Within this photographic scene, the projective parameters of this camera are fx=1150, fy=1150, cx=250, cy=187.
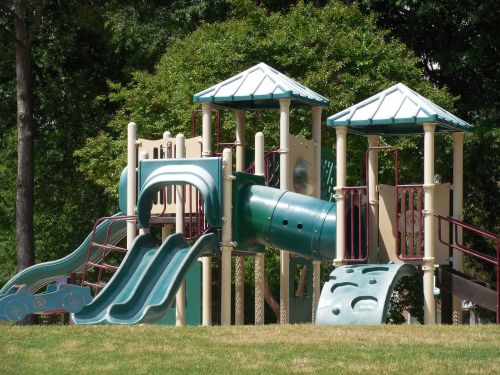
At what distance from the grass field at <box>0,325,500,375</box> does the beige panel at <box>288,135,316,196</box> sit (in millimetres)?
4504

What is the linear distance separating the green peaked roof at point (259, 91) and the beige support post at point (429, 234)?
2.42m

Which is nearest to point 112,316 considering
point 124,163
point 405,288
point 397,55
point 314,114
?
point 314,114

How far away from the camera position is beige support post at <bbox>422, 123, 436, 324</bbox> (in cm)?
1582

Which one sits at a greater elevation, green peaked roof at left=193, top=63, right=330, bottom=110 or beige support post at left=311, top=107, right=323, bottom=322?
green peaked roof at left=193, top=63, right=330, bottom=110

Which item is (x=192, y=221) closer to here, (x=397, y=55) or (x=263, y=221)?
(x=263, y=221)

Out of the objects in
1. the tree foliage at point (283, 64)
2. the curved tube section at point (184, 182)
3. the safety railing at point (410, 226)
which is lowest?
the safety railing at point (410, 226)

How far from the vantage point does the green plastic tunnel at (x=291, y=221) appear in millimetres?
16250

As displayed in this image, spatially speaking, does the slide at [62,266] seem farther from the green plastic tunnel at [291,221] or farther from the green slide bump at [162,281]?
the green plastic tunnel at [291,221]

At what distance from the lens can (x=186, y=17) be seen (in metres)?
29.0

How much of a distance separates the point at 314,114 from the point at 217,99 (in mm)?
1742

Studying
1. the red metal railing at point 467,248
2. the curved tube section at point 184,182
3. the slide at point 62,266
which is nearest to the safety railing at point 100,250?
the slide at point 62,266

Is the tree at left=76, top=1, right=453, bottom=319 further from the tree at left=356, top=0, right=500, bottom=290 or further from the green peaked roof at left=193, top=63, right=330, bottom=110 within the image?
the green peaked roof at left=193, top=63, right=330, bottom=110

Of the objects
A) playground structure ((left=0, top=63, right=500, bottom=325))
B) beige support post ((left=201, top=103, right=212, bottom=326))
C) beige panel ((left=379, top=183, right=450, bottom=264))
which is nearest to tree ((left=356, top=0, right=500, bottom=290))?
playground structure ((left=0, top=63, right=500, bottom=325))

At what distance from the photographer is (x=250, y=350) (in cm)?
1140
